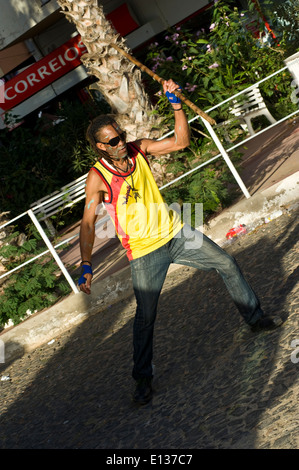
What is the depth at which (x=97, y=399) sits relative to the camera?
5.42 meters

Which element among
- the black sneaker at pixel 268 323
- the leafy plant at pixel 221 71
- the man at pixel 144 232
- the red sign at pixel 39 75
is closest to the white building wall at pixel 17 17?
the red sign at pixel 39 75

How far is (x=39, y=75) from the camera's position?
2238cm

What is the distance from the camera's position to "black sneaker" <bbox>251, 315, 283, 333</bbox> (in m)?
4.87

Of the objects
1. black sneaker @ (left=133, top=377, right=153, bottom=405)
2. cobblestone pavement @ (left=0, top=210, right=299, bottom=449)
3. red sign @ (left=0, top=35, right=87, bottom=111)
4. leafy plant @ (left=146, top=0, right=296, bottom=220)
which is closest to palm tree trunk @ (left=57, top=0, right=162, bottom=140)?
leafy plant @ (left=146, top=0, right=296, bottom=220)

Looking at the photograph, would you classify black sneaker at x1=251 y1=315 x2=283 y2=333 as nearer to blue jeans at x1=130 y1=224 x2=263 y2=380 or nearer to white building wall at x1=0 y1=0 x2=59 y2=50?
blue jeans at x1=130 y1=224 x2=263 y2=380

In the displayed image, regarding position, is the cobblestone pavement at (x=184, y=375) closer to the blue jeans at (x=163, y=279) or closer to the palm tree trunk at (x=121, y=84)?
the blue jeans at (x=163, y=279)

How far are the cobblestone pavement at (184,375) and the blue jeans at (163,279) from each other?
0.26m

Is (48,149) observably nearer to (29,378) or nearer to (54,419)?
(29,378)

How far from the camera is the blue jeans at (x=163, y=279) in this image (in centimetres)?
483

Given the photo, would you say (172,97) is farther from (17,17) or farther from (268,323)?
(17,17)

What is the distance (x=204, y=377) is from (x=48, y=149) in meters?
11.8

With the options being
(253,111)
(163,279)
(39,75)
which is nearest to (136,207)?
(163,279)

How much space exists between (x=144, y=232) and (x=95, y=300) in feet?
A: 11.1
